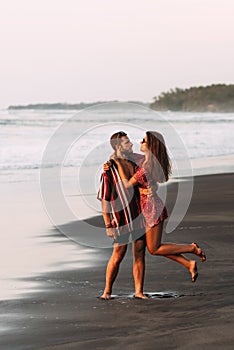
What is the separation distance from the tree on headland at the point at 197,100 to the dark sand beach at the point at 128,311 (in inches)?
3901

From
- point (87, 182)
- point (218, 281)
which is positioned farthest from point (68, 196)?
point (218, 281)

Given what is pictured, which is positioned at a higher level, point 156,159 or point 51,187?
point 156,159

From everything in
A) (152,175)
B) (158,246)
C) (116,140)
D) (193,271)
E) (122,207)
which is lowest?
(193,271)

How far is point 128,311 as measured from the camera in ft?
24.0

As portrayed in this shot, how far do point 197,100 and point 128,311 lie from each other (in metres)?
107

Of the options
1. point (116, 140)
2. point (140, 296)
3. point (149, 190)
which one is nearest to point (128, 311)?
point (140, 296)

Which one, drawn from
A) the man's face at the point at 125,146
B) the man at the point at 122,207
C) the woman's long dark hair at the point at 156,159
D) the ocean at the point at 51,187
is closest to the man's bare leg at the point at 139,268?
the man at the point at 122,207

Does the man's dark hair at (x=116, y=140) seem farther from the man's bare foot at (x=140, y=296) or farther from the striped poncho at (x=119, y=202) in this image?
the man's bare foot at (x=140, y=296)

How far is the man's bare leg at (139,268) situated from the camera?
784 centimetres

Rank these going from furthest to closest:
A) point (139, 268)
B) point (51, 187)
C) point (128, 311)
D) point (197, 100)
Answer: point (197, 100) < point (51, 187) < point (139, 268) < point (128, 311)

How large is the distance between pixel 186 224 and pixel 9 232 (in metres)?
2.29

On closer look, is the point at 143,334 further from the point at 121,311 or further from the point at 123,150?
the point at 123,150

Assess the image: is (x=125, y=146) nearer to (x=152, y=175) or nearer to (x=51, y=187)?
(x=152, y=175)

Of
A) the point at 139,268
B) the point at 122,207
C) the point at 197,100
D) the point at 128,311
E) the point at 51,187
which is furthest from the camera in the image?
the point at 197,100
